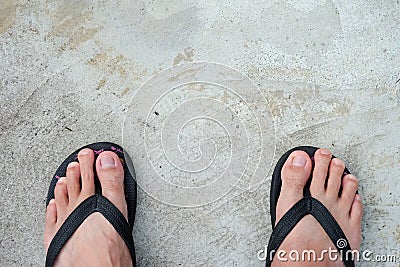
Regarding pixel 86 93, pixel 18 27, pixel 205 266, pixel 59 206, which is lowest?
pixel 205 266

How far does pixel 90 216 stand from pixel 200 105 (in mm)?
395

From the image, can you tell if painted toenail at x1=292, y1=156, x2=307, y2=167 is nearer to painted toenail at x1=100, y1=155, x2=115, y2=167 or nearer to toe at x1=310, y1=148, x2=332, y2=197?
toe at x1=310, y1=148, x2=332, y2=197

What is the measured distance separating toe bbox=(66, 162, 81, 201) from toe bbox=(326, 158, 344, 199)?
0.63 meters

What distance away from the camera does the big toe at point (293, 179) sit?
1.42 metres

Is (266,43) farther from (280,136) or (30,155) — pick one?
(30,155)

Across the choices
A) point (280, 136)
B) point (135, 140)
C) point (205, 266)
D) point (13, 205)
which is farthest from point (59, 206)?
point (280, 136)

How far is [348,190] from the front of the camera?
1419 millimetres

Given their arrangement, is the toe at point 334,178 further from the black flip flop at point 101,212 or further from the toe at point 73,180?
the toe at point 73,180

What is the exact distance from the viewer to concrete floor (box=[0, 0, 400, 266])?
1442mm

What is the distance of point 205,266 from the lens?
1.45 meters

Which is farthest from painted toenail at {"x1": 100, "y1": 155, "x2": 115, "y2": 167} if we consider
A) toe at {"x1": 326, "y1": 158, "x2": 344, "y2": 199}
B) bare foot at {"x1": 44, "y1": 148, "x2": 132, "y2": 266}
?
toe at {"x1": 326, "y1": 158, "x2": 344, "y2": 199}

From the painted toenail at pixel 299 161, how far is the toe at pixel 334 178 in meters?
0.07

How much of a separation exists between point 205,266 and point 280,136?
15.0 inches

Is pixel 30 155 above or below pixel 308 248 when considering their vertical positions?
above
